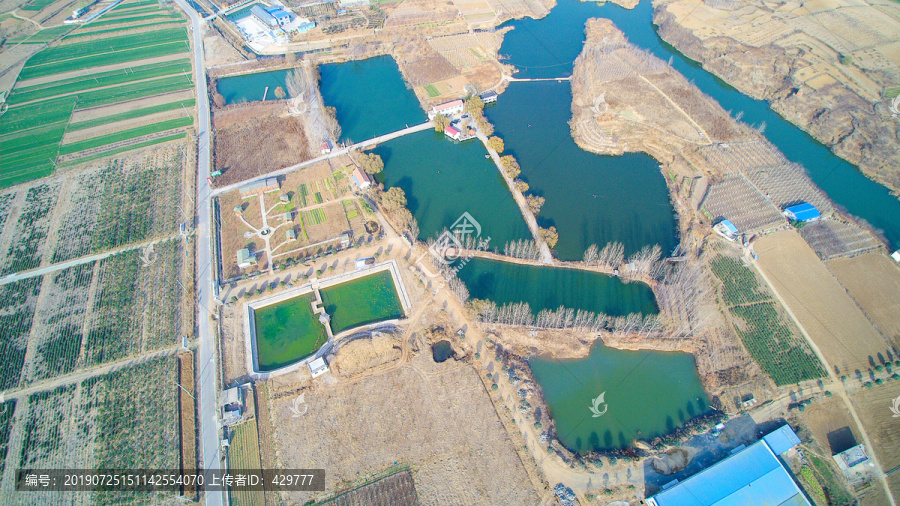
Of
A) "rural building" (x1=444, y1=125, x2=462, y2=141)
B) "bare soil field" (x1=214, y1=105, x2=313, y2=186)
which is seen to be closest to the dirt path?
"rural building" (x1=444, y1=125, x2=462, y2=141)

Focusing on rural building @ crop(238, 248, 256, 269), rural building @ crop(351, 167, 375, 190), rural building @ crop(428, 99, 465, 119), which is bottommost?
rural building @ crop(238, 248, 256, 269)

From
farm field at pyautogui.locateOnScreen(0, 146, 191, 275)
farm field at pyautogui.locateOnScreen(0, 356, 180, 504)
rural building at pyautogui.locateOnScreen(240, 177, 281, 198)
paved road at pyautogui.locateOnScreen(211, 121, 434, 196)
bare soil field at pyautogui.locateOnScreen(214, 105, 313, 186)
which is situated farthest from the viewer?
bare soil field at pyautogui.locateOnScreen(214, 105, 313, 186)

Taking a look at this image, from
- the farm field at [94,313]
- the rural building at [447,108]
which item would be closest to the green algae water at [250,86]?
the rural building at [447,108]

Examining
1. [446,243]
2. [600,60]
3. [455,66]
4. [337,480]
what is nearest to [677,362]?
[446,243]

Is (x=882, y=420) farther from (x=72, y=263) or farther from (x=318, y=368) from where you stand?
(x=72, y=263)

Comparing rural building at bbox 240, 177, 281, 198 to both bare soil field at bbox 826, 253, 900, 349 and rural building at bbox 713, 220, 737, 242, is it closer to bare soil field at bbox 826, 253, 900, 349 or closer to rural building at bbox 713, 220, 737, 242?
rural building at bbox 713, 220, 737, 242

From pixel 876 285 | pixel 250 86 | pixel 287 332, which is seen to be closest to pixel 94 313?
pixel 287 332

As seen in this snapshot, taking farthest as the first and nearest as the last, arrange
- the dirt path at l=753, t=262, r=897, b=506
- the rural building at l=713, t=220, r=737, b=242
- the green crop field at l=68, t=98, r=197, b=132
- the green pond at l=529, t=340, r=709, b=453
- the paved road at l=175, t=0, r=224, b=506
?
the green crop field at l=68, t=98, r=197, b=132, the rural building at l=713, t=220, r=737, b=242, the green pond at l=529, t=340, r=709, b=453, the paved road at l=175, t=0, r=224, b=506, the dirt path at l=753, t=262, r=897, b=506

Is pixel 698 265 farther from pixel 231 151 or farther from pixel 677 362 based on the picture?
pixel 231 151
